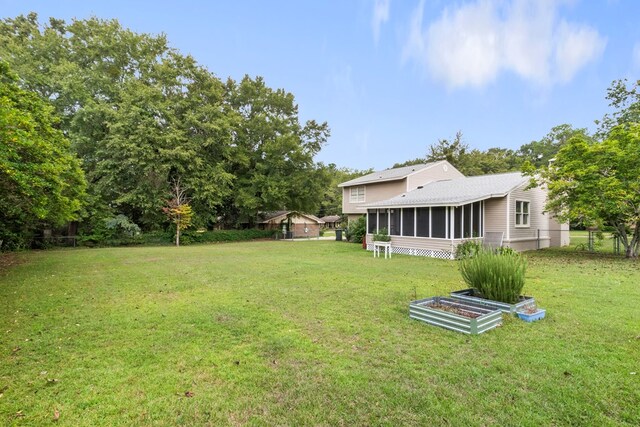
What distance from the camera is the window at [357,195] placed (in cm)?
2347

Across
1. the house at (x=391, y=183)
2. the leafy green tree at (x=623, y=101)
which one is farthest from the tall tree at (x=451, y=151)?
the house at (x=391, y=183)

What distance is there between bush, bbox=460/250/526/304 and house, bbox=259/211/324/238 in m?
29.5

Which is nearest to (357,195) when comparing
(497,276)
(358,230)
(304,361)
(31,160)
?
(358,230)

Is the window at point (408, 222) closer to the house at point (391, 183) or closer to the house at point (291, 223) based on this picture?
the house at point (391, 183)

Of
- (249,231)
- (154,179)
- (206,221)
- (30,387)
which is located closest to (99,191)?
(154,179)

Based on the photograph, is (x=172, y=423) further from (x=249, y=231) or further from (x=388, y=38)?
(x=249, y=231)

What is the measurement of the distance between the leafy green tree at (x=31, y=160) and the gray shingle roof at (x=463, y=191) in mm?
13311

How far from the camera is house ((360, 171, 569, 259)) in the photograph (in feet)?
45.6

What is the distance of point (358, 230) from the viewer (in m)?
21.8

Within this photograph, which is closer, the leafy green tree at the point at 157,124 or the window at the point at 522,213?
the window at the point at 522,213

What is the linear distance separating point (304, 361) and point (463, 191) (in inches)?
561

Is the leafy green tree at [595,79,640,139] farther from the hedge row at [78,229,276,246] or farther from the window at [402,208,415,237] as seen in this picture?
the hedge row at [78,229,276,246]

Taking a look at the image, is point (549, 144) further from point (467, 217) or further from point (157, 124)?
point (157, 124)

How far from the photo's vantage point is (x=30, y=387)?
3.14 meters
